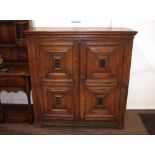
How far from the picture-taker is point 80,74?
2.16m

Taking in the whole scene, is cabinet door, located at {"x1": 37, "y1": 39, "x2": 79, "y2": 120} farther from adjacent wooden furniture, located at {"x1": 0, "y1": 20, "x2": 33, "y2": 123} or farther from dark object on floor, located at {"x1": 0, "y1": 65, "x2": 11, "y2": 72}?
dark object on floor, located at {"x1": 0, "y1": 65, "x2": 11, "y2": 72}

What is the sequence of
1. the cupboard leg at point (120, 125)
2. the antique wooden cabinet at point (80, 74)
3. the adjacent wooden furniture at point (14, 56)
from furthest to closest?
the cupboard leg at point (120, 125)
the adjacent wooden furniture at point (14, 56)
the antique wooden cabinet at point (80, 74)

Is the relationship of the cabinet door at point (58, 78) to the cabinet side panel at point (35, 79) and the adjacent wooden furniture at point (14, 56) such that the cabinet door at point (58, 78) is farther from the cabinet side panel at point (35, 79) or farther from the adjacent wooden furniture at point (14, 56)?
the adjacent wooden furniture at point (14, 56)

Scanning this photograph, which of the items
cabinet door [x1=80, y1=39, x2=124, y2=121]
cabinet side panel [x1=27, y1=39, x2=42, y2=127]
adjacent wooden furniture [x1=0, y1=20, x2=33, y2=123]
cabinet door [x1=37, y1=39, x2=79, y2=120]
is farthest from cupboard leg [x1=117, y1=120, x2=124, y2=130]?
adjacent wooden furniture [x1=0, y1=20, x2=33, y2=123]

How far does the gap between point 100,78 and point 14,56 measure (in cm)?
126

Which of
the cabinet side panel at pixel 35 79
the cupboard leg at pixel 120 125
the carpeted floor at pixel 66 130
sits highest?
the cabinet side panel at pixel 35 79

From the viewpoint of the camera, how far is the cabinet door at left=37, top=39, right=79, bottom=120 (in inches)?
80.9

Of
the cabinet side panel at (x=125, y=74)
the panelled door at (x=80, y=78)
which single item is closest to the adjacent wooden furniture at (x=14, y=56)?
the panelled door at (x=80, y=78)

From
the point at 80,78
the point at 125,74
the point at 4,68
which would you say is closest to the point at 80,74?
the point at 80,78

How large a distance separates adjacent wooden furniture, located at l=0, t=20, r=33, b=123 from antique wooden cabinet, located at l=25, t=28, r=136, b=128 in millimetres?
153

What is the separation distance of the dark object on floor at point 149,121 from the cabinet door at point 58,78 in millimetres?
983

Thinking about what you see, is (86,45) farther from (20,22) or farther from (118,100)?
(20,22)

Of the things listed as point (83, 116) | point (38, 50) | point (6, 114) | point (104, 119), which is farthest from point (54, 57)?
point (6, 114)

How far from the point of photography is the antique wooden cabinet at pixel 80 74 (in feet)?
6.59
